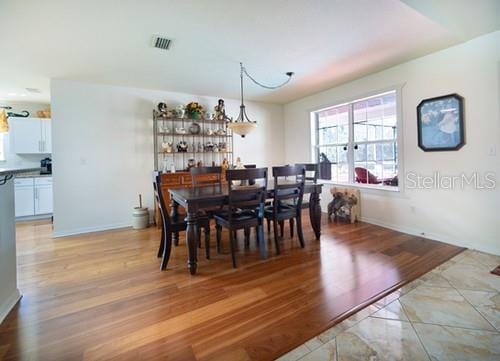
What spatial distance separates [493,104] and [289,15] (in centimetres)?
247

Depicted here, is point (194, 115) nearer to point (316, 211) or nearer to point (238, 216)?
point (238, 216)

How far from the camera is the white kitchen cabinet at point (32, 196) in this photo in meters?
4.88

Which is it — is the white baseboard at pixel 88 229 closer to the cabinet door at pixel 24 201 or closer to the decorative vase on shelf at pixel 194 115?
the cabinet door at pixel 24 201

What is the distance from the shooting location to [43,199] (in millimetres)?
5066

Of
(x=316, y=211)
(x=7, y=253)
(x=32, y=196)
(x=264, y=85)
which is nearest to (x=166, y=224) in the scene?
(x=7, y=253)

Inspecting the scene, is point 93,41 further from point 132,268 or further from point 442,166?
point 442,166

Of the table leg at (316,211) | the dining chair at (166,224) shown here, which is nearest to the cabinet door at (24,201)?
the dining chair at (166,224)

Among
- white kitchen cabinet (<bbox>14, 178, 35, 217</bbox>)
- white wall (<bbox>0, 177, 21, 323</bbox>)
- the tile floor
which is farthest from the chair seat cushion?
white kitchen cabinet (<bbox>14, 178, 35, 217</bbox>)

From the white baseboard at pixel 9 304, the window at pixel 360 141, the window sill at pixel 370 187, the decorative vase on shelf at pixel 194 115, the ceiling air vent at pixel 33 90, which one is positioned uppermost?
the ceiling air vent at pixel 33 90

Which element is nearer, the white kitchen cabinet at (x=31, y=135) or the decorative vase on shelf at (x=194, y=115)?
the decorative vase on shelf at (x=194, y=115)

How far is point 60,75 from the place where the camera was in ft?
12.0

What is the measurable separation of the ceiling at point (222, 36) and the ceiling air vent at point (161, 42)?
2.6 inches

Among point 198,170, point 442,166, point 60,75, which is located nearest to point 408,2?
point 442,166

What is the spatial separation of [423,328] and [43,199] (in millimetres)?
6422
